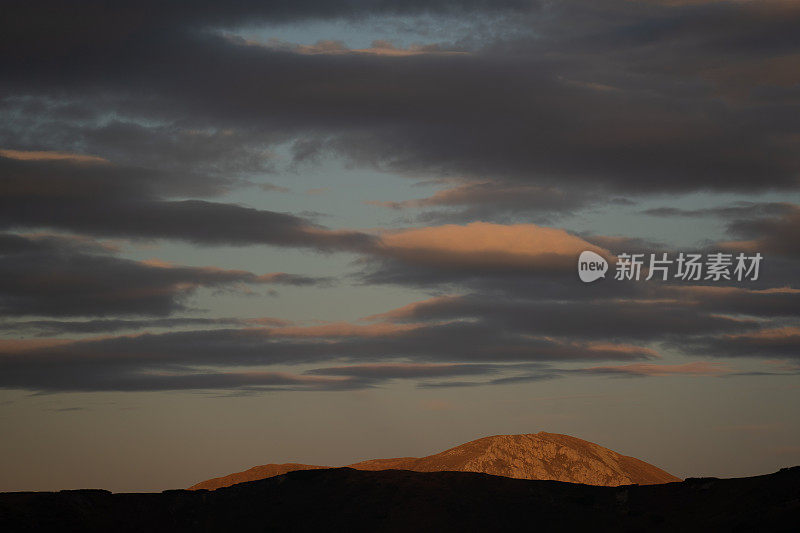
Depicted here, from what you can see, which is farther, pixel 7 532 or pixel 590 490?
pixel 590 490

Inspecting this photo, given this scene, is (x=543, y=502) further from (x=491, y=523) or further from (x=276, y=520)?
(x=276, y=520)

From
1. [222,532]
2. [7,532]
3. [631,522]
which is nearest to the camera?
[7,532]

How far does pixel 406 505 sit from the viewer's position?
14850 centimetres

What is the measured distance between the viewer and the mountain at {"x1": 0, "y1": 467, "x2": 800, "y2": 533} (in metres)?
130

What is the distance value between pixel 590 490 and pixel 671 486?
42.4 ft

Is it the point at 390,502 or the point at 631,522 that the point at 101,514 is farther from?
the point at 631,522

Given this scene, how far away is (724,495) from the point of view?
132m

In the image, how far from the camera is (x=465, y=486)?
15512 centimetres

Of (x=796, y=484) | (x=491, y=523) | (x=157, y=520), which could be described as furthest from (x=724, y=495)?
(x=157, y=520)

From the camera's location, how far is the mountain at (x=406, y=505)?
130 metres

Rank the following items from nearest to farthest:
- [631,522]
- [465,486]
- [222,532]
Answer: [631,522] < [222,532] < [465,486]

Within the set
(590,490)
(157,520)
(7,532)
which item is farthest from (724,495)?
(7,532)

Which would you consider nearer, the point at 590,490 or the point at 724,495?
the point at 724,495

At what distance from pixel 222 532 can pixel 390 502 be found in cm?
2770
